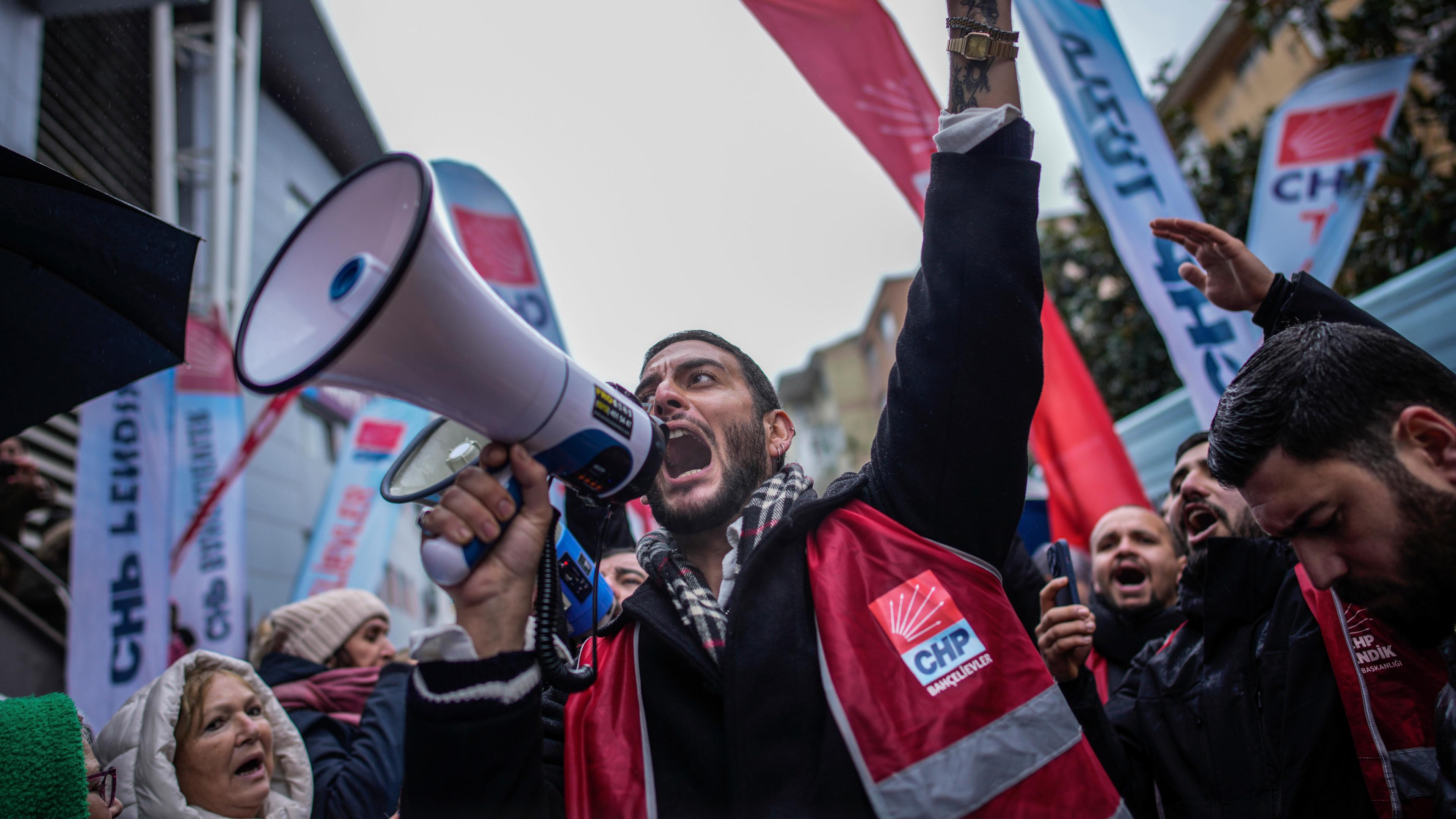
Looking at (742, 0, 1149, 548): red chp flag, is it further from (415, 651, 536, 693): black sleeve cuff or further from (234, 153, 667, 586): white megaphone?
(415, 651, 536, 693): black sleeve cuff

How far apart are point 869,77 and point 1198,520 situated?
2.66 meters

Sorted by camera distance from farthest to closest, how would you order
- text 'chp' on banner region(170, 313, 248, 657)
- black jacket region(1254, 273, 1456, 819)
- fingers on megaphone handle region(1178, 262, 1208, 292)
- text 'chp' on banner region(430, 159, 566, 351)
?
text 'chp' on banner region(170, 313, 248, 657)
text 'chp' on banner region(430, 159, 566, 351)
fingers on megaphone handle region(1178, 262, 1208, 292)
black jacket region(1254, 273, 1456, 819)

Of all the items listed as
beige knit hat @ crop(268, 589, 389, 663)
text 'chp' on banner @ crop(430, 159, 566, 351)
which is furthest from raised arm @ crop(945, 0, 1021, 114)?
text 'chp' on banner @ crop(430, 159, 566, 351)

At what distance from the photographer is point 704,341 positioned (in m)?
2.09

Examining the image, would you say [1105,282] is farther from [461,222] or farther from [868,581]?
[868,581]

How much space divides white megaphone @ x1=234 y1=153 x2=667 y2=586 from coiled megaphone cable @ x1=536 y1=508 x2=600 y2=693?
0.11 m

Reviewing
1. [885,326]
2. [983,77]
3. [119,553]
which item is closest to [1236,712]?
[983,77]

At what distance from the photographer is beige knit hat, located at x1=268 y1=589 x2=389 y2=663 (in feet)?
10.5

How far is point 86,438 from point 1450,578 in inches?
196

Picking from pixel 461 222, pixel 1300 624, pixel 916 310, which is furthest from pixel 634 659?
pixel 461 222

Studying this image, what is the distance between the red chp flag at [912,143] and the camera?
398 cm

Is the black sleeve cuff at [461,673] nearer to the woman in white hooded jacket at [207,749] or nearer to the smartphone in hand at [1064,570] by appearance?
the woman in white hooded jacket at [207,749]

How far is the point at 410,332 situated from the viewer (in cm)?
113

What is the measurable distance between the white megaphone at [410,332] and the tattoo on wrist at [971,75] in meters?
0.84
